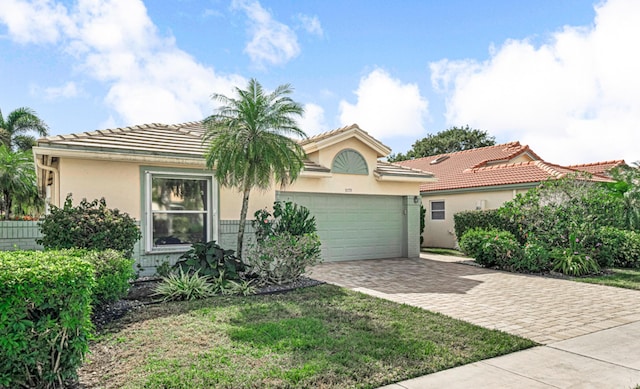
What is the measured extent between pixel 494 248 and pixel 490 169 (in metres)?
7.65

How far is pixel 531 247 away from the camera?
11.7 meters

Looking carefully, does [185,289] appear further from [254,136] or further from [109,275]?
[254,136]

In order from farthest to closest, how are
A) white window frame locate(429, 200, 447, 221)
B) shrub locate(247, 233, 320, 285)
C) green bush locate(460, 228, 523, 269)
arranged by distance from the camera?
white window frame locate(429, 200, 447, 221) < green bush locate(460, 228, 523, 269) < shrub locate(247, 233, 320, 285)

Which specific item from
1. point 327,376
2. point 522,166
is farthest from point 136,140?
point 522,166

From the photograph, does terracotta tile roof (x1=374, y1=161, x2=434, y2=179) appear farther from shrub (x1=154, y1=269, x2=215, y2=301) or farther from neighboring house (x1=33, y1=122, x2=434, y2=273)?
shrub (x1=154, y1=269, x2=215, y2=301)

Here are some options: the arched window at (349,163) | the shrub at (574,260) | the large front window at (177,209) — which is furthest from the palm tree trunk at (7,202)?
the shrub at (574,260)

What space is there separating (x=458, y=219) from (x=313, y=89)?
350 inches

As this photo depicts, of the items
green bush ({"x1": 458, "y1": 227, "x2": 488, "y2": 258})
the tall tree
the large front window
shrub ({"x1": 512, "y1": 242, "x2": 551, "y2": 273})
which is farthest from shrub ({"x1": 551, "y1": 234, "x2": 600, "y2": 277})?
the tall tree

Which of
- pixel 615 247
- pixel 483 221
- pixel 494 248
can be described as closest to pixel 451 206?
pixel 483 221

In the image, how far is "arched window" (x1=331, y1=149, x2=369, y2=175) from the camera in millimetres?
13344

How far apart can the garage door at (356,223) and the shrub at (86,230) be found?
5046 millimetres

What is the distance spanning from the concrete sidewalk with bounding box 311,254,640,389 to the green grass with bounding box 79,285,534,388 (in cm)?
36

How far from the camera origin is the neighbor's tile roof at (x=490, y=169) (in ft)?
55.0

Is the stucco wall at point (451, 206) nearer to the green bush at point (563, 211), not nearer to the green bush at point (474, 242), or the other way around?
the green bush at point (563, 211)
